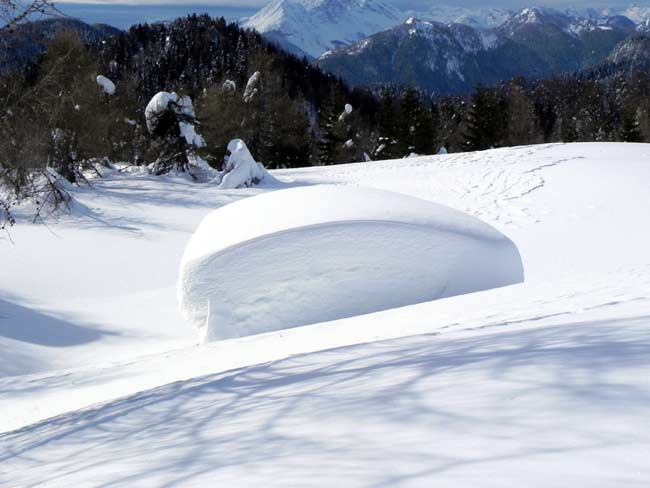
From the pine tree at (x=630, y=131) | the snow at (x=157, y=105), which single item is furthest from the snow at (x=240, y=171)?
the pine tree at (x=630, y=131)

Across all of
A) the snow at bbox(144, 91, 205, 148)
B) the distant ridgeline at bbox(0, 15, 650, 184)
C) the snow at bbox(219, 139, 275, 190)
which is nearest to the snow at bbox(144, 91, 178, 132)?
the snow at bbox(144, 91, 205, 148)

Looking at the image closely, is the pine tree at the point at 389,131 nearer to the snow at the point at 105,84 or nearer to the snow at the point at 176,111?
the snow at the point at 105,84

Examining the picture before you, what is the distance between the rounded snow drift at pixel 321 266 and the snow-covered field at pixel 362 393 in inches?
20.6

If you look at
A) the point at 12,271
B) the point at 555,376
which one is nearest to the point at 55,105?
the point at 12,271

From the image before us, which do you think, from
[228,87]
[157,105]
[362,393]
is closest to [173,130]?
[157,105]

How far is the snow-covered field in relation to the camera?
5.40 feet

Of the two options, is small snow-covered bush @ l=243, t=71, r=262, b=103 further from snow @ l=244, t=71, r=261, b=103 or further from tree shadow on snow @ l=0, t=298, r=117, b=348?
tree shadow on snow @ l=0, t=298, r=117, b=348

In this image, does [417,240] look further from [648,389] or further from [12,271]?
[12,271]

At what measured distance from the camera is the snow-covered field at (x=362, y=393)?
64.8 inches

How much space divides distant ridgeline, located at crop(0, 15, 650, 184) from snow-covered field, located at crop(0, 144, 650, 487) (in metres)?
2.81

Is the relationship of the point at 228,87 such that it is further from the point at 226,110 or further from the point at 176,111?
the point at 176,111

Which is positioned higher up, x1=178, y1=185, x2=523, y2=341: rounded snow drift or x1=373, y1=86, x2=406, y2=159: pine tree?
x1=373, y1=86, x2=406, y2=159: pine tree

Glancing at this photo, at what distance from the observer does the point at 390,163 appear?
21.1m

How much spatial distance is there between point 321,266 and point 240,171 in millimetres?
13252
